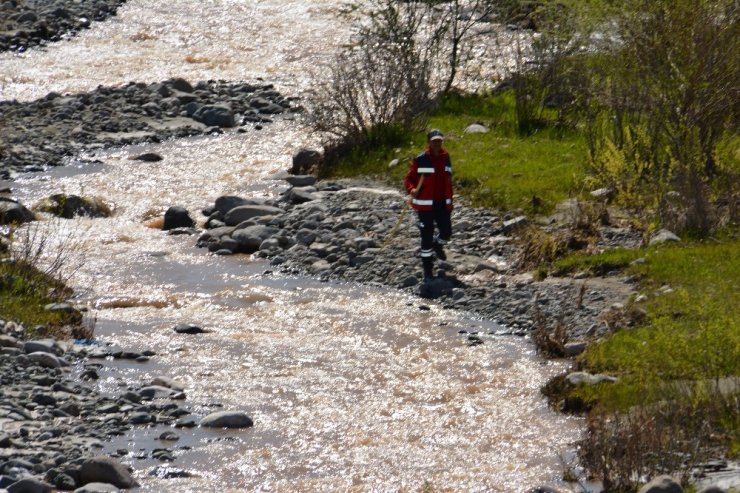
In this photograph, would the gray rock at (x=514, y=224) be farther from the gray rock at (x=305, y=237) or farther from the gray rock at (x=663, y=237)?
the gray rock at (x=305, y=237)

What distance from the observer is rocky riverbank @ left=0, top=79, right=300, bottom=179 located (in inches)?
979

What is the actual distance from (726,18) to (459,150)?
5.71 meters

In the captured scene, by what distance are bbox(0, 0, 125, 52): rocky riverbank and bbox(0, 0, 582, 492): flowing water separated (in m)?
11.0

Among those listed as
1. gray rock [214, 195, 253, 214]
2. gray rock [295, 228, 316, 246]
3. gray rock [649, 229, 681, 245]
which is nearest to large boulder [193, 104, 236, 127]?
gray rock [214, 195, 253, 214]

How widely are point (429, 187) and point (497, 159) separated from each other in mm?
4775

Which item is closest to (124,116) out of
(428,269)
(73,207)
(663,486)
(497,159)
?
(73,207)

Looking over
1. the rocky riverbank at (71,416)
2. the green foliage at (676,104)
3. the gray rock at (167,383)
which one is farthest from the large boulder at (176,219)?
the gray rock at (167,383)

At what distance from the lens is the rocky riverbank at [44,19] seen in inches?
1362

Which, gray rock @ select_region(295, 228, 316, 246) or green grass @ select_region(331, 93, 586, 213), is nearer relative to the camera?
gray rock @ select_region(295, 228, 316, 246)

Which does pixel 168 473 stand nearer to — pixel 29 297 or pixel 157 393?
pixel 157 393

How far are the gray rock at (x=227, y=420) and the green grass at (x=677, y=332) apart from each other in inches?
118

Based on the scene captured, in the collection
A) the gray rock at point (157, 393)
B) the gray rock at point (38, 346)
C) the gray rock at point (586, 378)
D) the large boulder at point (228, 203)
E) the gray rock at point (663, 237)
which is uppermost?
the gray rock at point (663, 237)

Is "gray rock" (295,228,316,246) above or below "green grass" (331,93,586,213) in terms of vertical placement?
below

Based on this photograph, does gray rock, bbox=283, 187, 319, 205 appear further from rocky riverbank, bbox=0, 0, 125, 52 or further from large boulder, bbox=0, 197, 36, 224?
rocky riverbank, bbox=0, 0, 125, 52
